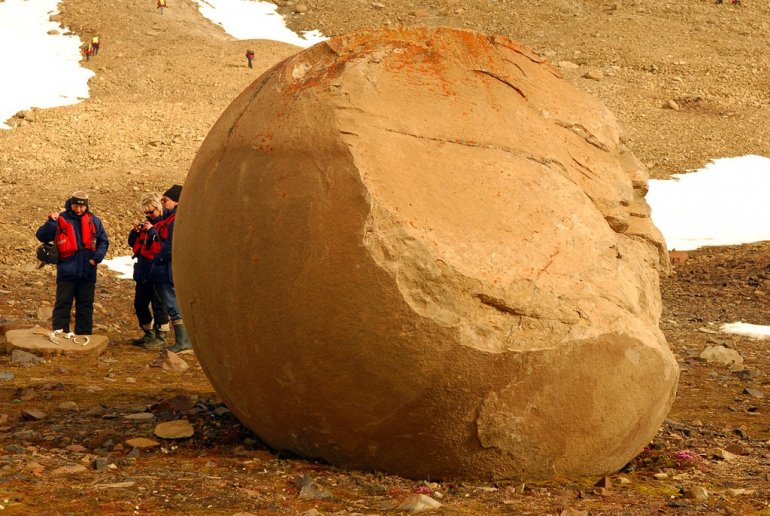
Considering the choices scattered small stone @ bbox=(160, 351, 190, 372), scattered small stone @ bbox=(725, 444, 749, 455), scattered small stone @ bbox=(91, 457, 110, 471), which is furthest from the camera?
scattered small stone @ bbox=(160, 351, 190, 372)

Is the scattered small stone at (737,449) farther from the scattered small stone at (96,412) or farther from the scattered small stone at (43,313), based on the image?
the scattered small stone at (43,313)

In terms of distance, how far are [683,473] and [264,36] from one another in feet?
101

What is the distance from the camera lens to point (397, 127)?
5.08 metres

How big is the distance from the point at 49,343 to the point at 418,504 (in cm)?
601

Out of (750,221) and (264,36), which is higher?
(264,36)

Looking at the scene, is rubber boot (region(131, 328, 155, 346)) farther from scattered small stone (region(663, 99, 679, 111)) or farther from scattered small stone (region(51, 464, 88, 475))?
scattered small stone (region(663, 99, 679, 111))

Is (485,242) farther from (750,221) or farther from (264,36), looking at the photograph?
(264,36)

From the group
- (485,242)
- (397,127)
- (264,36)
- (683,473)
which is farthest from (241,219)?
(264,36)

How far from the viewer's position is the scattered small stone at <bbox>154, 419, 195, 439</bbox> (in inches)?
239

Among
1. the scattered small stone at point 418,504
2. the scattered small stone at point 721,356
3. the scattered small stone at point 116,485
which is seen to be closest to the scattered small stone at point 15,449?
the scattered small stone at point 116,485

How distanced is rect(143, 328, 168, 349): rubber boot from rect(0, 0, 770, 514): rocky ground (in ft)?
0.73

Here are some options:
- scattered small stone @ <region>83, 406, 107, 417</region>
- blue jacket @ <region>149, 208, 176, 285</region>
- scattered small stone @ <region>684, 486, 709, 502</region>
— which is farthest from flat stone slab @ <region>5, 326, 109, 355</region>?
scattered small stone @ <region>684, 486, 709, 502</region>

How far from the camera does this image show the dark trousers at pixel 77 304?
9656mm

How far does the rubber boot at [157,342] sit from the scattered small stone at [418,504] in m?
6.04
